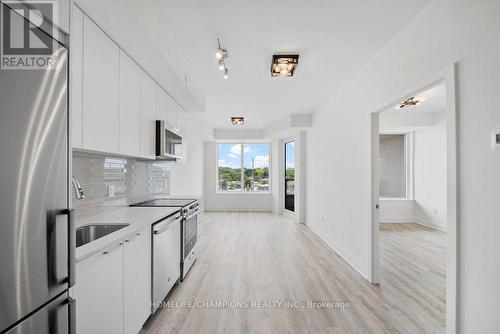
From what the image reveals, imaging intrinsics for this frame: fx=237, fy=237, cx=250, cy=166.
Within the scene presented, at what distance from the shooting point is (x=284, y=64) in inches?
111

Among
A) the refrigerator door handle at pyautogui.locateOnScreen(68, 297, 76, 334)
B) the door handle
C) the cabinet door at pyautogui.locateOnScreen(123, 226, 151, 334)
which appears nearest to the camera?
the door handle

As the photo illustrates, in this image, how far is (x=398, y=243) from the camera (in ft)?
14.4

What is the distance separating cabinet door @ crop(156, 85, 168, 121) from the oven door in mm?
1314

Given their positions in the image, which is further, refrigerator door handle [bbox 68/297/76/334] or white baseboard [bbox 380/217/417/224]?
white baseboard [bbox 380/217/417/224]

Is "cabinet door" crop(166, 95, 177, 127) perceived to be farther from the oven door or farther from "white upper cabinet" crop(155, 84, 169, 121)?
the oven door

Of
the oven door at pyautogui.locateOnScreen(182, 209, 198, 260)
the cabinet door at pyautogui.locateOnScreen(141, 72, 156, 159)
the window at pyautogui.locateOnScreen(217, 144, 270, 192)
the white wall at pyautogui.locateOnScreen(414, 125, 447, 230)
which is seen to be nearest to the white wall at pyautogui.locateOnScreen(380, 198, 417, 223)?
the white wall at pyautogui.locateOnScreen(414, 125, 447, 230)

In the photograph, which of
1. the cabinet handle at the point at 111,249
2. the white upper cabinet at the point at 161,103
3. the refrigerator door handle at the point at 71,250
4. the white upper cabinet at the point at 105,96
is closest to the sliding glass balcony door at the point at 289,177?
the white upper cabinet at the point at 161,103

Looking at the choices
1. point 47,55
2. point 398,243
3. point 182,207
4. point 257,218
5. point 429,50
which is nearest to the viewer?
point 47,55

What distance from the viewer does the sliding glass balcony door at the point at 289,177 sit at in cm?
707

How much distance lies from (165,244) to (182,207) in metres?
0.57

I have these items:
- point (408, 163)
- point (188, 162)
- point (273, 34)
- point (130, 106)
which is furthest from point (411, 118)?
point (130, 106)

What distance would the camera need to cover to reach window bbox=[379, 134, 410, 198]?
20.9 ft

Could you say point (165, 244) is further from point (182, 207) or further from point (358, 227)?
point (358, 227)

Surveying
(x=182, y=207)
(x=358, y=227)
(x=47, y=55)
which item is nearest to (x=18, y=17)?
(x=47, y=55)
